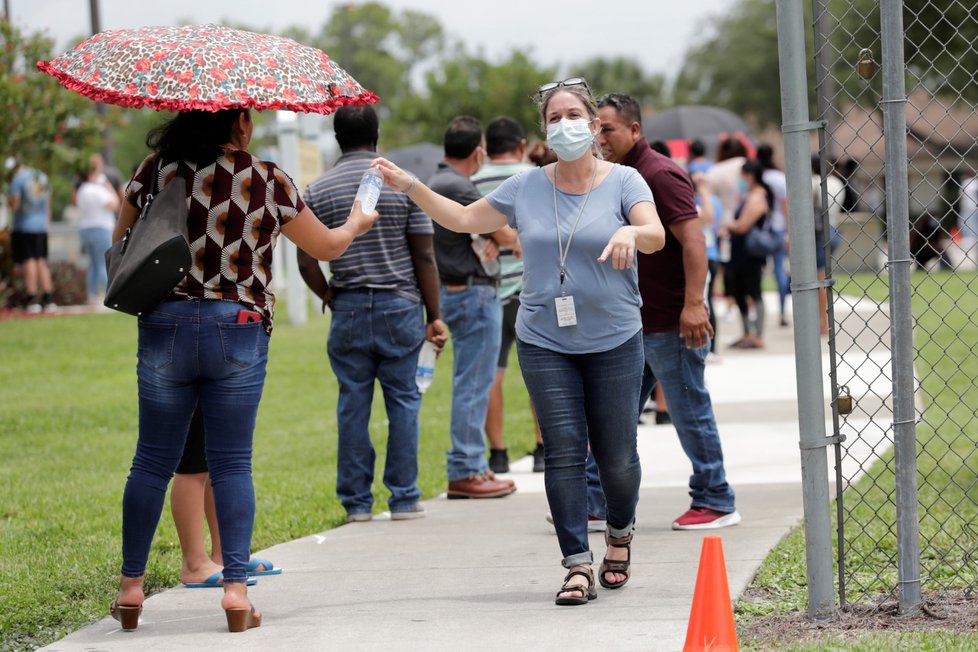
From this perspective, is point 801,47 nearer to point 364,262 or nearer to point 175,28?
point 175,28

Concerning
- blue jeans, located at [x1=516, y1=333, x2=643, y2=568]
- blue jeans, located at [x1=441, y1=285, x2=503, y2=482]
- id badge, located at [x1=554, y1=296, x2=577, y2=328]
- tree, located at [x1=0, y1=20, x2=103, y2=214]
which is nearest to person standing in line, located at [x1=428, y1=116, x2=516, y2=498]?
blue jeans, located at [x1=441, y1=285, x2=503, y2=482]

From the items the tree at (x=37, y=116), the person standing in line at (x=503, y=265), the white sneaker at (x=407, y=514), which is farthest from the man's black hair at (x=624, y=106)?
the tree at (x=37, y=116)

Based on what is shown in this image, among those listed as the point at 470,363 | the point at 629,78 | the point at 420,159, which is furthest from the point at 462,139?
the point at 629,78

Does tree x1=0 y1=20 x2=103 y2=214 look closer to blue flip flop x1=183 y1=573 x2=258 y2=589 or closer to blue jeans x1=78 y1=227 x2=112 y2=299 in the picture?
blue jeans x1=78 y1=227 x2=112 y2=299

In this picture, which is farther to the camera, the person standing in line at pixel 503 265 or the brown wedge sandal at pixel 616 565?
the person standing in line at pixel 503 265

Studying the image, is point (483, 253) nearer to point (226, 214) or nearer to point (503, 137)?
point (503, 137)

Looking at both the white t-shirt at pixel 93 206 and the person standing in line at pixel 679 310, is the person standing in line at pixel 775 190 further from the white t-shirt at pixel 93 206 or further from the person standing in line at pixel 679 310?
Answer: the white t-shirt at pixel 93 206

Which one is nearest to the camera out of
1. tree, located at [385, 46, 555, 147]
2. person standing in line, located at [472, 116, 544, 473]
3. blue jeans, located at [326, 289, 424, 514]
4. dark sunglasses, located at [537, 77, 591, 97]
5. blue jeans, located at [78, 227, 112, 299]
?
dark sunglasses, located at [537, 77, 591, 97]

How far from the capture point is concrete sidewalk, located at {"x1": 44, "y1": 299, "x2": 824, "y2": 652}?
4.81m

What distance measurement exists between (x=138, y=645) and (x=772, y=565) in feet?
8.15

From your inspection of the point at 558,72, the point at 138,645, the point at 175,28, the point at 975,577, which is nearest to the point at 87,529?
the point at 138,645

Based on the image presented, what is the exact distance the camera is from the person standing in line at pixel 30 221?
17328mm

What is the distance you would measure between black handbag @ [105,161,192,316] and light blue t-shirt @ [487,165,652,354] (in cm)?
127

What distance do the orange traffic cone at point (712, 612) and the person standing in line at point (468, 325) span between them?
341cm
